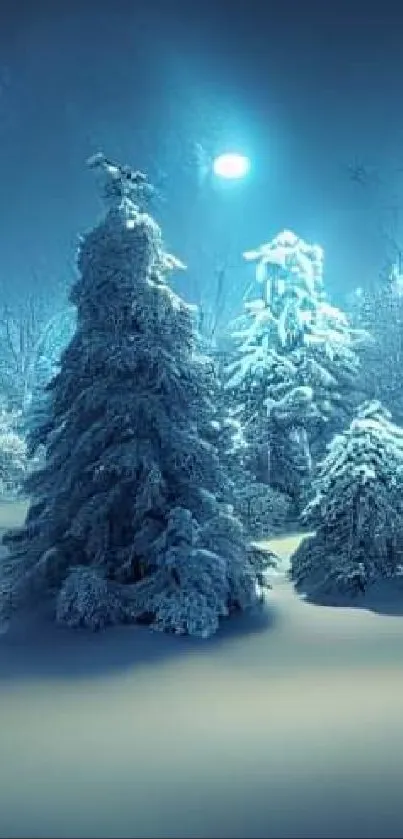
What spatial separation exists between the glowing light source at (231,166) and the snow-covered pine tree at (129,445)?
37196 millimetres

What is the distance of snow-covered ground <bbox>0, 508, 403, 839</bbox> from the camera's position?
15.3 feet

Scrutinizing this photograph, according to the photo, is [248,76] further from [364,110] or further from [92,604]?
[92,604]

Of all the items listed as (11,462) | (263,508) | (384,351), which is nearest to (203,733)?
(263,508)

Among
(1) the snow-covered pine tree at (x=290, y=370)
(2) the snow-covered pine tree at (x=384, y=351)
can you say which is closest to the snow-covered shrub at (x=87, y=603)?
(1) the snow-covered pine tree at (x=290, y=370)

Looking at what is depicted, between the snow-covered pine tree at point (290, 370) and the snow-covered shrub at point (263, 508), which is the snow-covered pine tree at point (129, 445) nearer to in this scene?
the snow-covered shrub at point (263, 508)

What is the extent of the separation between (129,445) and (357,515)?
3.28 metres

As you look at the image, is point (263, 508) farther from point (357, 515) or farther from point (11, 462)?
point (11, 462)

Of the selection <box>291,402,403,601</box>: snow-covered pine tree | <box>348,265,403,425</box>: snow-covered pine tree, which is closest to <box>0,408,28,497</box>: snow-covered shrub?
<box>348,265,403,425</box>: snow-covered pine tree

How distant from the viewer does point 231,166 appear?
45.8 meters

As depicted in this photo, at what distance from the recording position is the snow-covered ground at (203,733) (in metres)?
4.66

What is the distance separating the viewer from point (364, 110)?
43688 mm

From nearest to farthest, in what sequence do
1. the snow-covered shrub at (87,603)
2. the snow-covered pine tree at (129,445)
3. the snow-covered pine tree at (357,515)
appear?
the snow-covered shrub at (87,603), the snow-covered pine tree at (129,445), the snow-covered pine tree at (357,515)

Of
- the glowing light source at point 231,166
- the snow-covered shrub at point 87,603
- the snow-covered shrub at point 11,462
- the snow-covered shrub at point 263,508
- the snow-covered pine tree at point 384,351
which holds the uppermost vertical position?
the glowing light source at point 231,166

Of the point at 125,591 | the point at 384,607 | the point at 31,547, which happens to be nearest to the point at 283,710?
the point at 125,591
